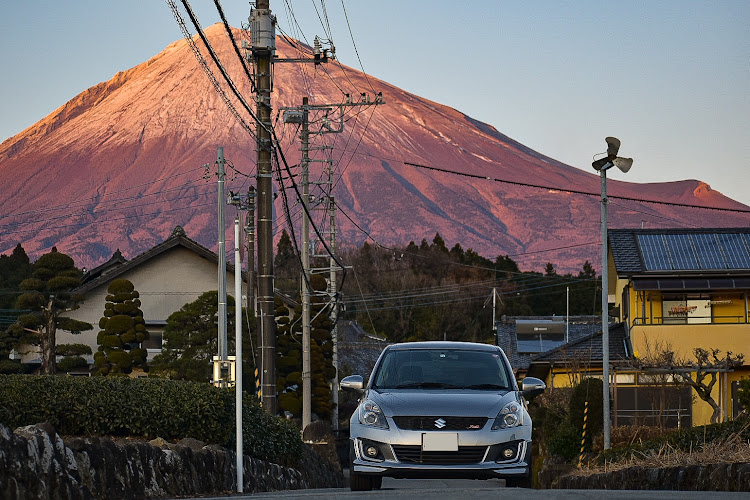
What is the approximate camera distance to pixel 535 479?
31297 millimetres

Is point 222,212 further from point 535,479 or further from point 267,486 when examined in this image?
point 267,486

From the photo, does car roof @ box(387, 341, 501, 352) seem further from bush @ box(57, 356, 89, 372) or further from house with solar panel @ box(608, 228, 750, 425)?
bush @ box(57, 356, 89, 372)

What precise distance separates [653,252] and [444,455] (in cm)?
2909

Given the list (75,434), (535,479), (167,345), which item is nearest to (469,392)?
(75,434)

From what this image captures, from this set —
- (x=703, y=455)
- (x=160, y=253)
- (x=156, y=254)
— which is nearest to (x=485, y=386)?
(x=703, y=455)

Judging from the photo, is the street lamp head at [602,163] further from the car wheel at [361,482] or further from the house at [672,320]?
the car wheel at [361,482]

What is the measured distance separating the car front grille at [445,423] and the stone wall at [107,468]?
298 cm

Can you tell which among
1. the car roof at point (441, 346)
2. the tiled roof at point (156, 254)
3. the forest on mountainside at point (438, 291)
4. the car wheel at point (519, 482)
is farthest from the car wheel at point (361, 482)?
the forest on mountainside at point (438, 291)

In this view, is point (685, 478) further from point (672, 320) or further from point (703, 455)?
point (672, 320)

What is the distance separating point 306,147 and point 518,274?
67084mm

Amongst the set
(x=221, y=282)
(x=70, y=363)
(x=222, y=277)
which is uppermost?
(x=222, y=277)

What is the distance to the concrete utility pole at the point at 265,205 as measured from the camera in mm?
24094

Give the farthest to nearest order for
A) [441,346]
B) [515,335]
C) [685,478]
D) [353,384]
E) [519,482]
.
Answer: [515,335], [441,346], [353,384], [685,478], [519,482]

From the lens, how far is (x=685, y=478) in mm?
12578
